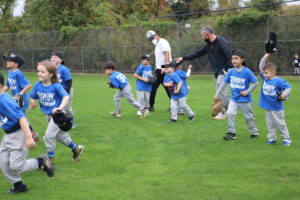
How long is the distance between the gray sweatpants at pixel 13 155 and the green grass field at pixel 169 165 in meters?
0.32

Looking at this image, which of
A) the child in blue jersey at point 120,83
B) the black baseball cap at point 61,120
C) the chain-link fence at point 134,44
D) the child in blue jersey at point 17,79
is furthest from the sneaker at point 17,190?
the chain-link fence at point 134,44

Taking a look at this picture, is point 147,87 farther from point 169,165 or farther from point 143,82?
point 169,165

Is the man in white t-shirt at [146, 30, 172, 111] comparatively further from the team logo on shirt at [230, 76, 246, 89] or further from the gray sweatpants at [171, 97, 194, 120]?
the team logo on shirt at [230, 76, 246, 89]

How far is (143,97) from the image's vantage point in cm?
1214

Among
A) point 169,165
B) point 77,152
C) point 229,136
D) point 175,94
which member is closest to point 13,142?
point 77,152

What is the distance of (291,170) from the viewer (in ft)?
20.1

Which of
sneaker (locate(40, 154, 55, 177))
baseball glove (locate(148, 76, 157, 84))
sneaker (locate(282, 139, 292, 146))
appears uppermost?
baseball glove (locate(148, 76, 157, 84))

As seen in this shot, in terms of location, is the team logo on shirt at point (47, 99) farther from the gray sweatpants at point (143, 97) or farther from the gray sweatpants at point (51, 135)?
the gray sweatpants at point (143, 97)

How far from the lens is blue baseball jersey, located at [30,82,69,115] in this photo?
6537mm

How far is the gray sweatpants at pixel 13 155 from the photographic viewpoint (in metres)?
5.28

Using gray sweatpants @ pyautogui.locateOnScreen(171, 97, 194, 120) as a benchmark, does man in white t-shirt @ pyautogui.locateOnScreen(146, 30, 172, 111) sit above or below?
above

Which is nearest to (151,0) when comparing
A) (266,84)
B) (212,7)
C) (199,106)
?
(212,7)

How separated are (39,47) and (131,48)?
30.3 feet

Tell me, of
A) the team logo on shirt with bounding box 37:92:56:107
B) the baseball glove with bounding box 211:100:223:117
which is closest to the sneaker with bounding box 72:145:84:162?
the team logo on shirt with bounding box 37:92:56:107
